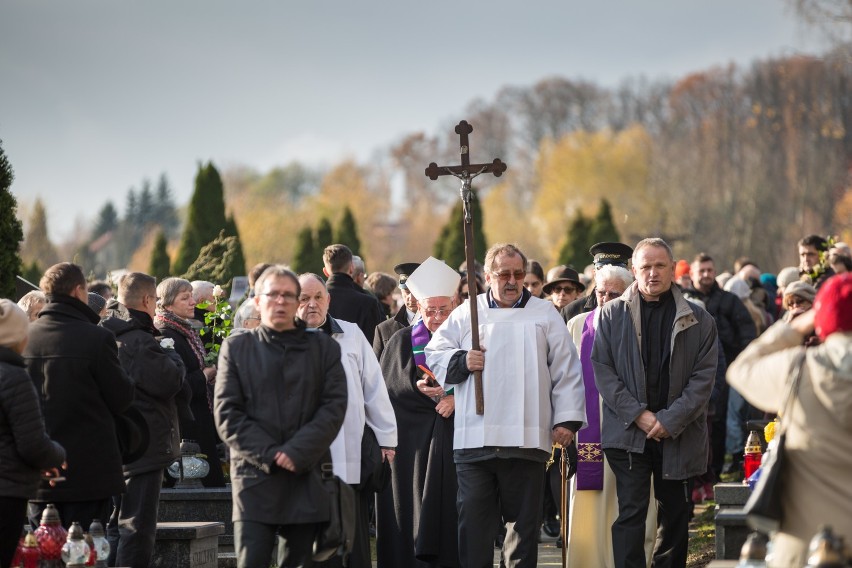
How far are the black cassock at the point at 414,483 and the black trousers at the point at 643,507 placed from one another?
4.02 feet

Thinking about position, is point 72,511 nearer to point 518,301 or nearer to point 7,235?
point 518,301

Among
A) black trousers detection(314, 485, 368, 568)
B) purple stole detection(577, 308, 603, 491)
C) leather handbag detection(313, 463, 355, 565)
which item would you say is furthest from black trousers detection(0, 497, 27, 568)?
purple stole detection(577, 308, 603, 491)

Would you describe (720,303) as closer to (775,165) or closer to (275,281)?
(275,281)

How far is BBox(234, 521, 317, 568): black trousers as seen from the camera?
802cm

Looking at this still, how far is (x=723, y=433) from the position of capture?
16516 mm

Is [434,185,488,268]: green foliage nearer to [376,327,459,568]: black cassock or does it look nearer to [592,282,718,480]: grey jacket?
[376,327,459,568]: black cassock

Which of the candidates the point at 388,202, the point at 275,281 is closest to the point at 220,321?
the point at 275,281

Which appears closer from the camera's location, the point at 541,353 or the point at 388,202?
the point at 541,353

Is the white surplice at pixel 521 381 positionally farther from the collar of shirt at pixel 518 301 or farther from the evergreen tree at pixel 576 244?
the evergreen tree at pixel 576 244

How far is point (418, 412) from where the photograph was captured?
10828mm

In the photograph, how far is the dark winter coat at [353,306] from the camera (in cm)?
1291

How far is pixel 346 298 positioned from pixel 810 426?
22.1 ft

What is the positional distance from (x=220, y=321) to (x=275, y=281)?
17.7 ft

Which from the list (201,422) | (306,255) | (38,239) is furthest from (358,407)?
(38,239)
